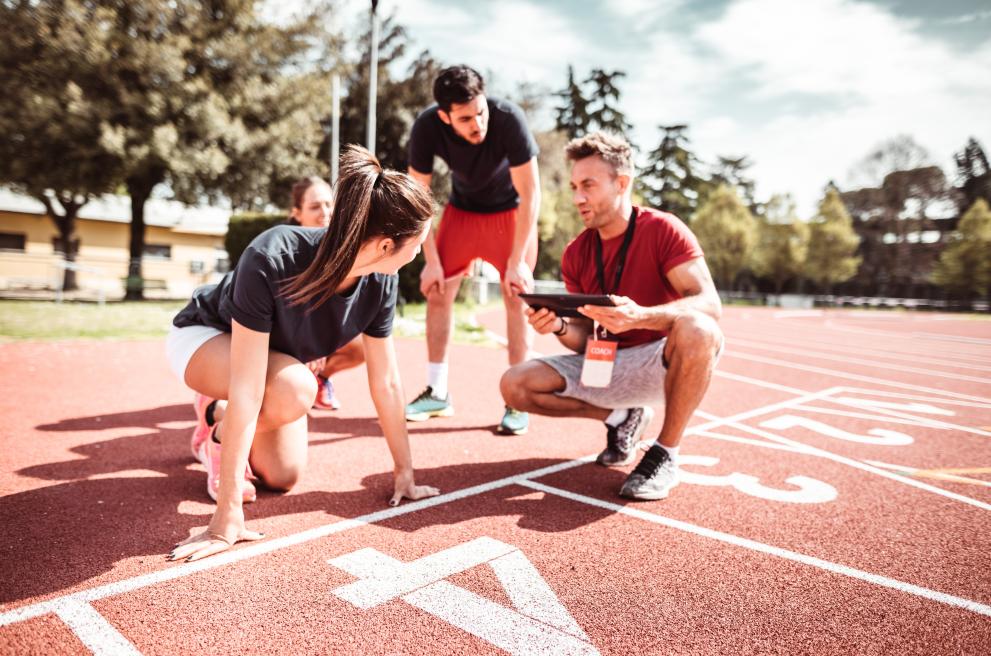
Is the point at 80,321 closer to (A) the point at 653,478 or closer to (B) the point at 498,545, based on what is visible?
Result: (B) the point at 498,545

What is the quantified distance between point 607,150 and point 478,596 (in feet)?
8.78

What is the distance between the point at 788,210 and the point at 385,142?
33.5 metres

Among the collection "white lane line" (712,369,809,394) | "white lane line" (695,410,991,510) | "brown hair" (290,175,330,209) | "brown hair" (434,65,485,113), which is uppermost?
"brown hair" (434,65,485,113)

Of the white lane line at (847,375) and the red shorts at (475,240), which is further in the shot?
the white lane line at (847,375)

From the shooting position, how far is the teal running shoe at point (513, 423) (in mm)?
4559

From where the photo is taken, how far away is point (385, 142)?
2702 centimetres

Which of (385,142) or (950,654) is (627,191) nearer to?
(950,654)

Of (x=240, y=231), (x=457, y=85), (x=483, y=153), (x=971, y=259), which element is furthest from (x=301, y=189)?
(x=971, y=259)

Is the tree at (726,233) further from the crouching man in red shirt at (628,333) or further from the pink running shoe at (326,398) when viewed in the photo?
the crouching man in red shirt at (628,333)

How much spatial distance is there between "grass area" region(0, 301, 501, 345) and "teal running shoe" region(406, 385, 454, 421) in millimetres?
5340

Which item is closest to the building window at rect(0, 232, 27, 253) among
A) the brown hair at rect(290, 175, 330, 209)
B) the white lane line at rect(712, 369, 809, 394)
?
the brown hair at rect(290, 175, 330, 209)

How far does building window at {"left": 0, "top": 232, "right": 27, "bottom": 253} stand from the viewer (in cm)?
2948

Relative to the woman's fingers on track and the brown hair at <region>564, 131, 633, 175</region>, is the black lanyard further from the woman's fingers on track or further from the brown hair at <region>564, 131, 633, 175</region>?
the woman's fingers on track

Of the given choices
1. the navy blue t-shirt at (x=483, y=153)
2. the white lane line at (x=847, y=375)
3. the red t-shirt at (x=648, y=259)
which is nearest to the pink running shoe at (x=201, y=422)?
the red t-shirt at (x=648, y=259)
